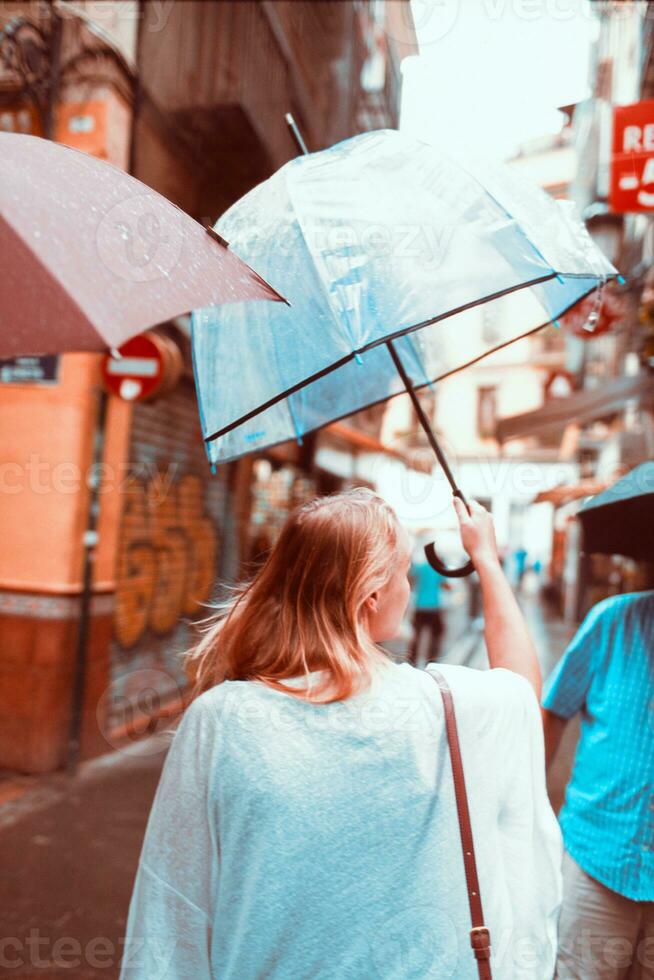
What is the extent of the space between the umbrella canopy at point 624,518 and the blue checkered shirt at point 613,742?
21cm

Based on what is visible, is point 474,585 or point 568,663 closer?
point 568,663

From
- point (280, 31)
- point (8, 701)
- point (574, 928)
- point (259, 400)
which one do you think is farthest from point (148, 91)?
point (574, 928)

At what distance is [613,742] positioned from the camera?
2.24 metres

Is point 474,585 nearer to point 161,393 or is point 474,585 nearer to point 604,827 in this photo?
point 161,393

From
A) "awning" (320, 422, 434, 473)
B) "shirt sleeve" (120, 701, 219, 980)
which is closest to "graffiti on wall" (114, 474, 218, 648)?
"awning" (320, 422, 434, 473)

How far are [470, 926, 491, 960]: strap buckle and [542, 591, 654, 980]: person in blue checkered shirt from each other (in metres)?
1.07

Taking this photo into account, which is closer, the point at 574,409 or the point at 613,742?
the point at 613,742

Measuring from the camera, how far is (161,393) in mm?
6426

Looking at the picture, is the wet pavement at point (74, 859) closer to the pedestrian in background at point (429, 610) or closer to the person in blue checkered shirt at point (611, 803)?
the person in blue checkered shirt at point (611, 803)

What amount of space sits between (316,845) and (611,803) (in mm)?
1255

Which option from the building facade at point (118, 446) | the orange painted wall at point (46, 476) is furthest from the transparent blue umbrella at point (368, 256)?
the orange painted wall at point (46, 476)

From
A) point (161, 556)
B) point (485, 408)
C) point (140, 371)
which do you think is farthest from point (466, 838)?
point (485, 408)

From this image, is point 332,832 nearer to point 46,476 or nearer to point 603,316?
point 46,476

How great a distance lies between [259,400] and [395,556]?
87 cm
